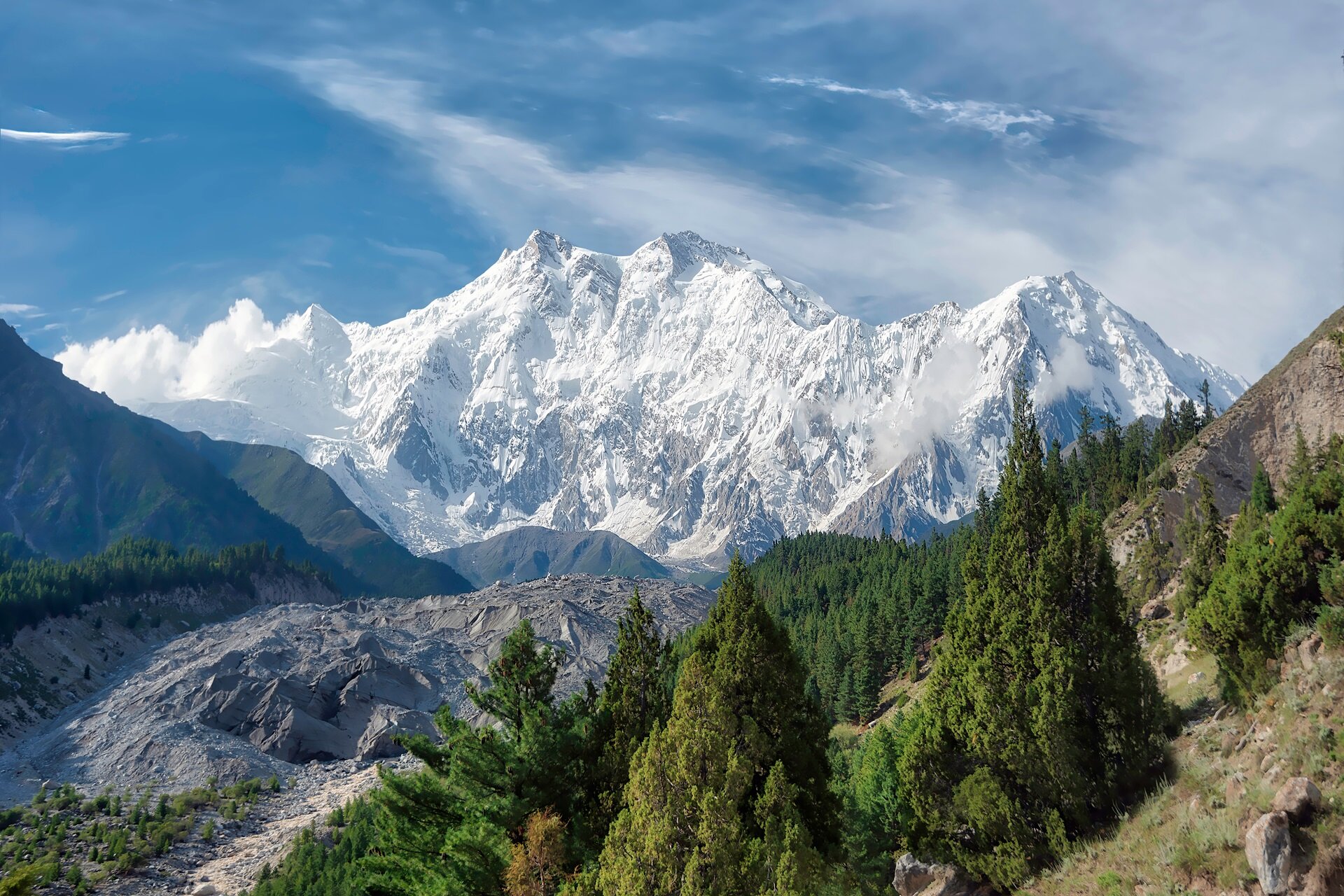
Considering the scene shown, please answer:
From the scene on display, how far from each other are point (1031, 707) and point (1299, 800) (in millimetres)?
8903

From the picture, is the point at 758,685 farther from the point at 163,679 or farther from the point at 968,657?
the point at 163,679

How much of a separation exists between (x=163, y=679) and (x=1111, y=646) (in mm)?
171233

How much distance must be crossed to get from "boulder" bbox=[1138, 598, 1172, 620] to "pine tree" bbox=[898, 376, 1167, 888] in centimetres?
5056

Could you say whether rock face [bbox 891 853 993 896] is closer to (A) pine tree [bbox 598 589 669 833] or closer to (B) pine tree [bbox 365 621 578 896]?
(A) pine tree [bbox 598 589 669 833]

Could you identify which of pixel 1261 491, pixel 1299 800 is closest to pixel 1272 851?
pixel 1299 800

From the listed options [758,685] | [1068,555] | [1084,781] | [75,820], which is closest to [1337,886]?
[1084,781]

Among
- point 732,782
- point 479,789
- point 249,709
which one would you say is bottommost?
point 249,709

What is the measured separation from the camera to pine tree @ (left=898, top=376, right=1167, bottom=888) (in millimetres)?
26828

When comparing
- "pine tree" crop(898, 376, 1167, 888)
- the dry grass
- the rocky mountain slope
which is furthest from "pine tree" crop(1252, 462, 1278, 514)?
the dry grass

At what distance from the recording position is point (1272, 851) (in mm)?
18484

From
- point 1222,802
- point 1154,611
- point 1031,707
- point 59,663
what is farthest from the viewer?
point 59,663

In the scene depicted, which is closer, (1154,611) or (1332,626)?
(1332,626)

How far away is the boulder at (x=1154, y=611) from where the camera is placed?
7319 centimetres

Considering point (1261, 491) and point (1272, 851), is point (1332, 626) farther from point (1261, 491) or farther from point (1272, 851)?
point (1261, 491)
